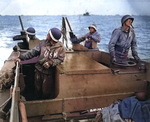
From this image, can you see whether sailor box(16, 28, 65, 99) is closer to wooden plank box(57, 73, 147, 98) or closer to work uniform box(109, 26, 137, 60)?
wooden plank box(57, 73, 147, 98)

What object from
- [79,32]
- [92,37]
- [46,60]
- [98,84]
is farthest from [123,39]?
[79,32]

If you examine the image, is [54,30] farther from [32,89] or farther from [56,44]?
[32,89]

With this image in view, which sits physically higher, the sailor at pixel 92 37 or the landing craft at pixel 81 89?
the sailor at pixel 92 37

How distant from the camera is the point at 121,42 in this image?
434cm

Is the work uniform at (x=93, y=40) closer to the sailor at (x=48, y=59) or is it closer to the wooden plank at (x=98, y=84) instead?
the sailor at (x=48, y=59)

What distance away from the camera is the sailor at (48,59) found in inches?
136

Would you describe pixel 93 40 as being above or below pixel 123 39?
above

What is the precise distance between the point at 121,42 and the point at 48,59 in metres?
1.83

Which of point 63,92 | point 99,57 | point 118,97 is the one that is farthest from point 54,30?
point 99,57

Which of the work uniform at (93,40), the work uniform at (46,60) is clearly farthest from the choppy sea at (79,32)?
the work uniform at (46,60)

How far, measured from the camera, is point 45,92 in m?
3.74

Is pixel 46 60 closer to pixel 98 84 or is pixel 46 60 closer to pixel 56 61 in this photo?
pixel 56 61

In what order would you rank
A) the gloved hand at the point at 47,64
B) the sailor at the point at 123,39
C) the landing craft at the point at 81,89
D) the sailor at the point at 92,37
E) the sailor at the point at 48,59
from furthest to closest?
the sailor at the point at 92,37 < the sailor at the point at 123,39 < the sailor at the point at 48,59 < the gloved hand at the point at 47,64 < the landing craft at the point at 81,89

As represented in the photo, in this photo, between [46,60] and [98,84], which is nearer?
[98,84]
